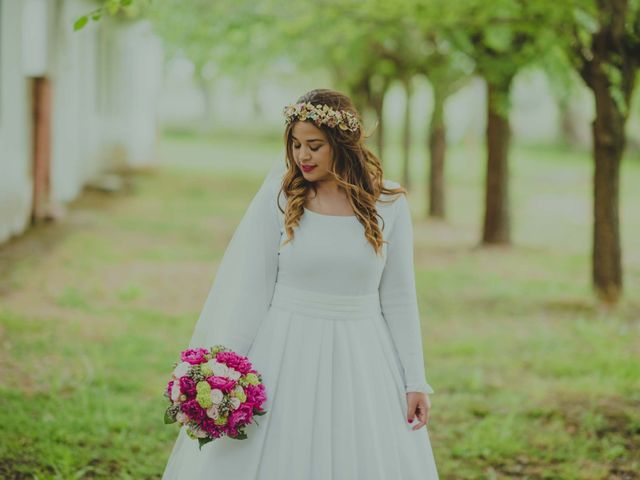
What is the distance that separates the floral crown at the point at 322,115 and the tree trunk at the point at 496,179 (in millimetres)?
10728

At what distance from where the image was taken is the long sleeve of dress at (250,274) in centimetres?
349

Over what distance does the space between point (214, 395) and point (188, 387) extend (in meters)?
0.12

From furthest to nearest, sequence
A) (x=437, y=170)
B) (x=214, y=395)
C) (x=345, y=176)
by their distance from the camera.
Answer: (x=437, y=170) → (x=345, y=176) → (x=214, y=395)

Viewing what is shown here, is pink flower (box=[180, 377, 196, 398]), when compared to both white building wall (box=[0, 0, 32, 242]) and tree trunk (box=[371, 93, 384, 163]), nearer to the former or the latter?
white building wall (box=[0, 0, 32, 242])

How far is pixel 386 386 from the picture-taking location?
A: 353cm

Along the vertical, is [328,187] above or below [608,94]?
below

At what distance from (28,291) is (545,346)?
539 cm

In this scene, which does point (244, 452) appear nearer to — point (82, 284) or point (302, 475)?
point (302, 475)

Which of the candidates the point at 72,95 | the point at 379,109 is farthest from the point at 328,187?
the point at 379,109

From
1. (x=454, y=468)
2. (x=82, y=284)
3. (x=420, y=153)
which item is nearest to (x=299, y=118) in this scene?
(x=454, y=468)

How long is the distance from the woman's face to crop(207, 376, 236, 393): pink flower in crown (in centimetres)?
83

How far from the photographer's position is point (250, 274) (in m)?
3.49

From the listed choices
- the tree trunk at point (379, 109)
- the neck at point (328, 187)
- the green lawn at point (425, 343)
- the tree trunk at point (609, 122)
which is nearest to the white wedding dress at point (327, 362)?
the neck at point (328, 187)

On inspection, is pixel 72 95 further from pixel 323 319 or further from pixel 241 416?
pixel 241 416
